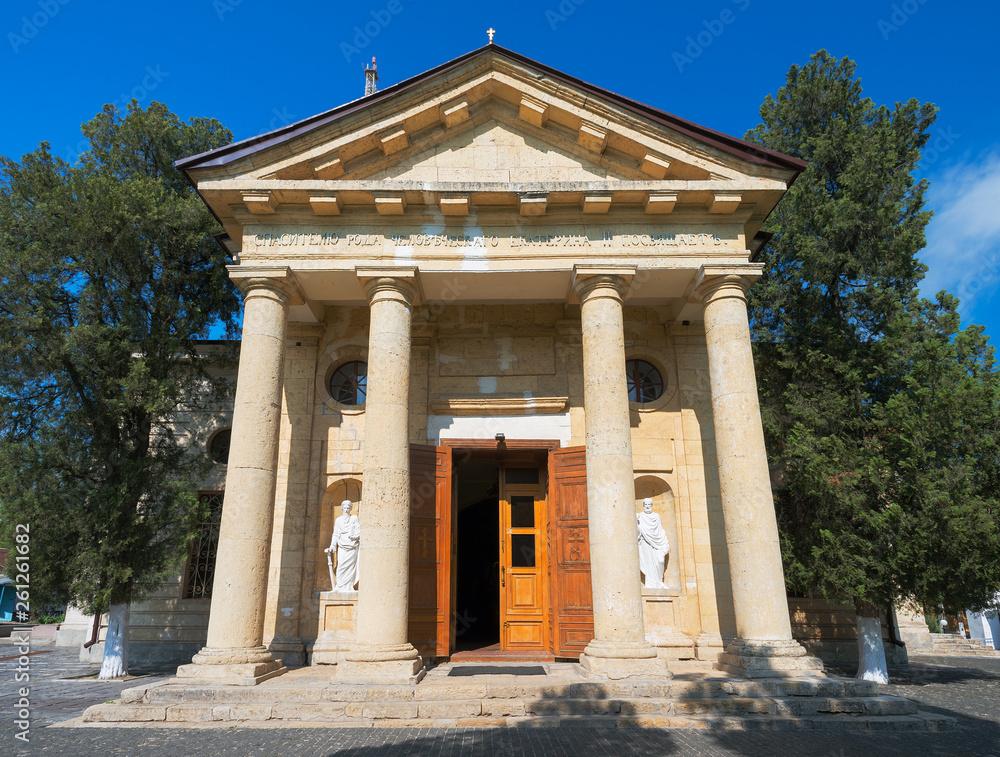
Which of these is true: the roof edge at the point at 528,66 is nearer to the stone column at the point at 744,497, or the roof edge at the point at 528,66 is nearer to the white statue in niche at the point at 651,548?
the stone column at the point at 744,497

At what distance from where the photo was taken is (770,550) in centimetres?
941

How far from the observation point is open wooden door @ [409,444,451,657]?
1088cm

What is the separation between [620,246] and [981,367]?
7.13 m

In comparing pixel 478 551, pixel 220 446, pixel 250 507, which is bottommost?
pixel 478 551

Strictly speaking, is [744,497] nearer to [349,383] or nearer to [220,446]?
[349,383]

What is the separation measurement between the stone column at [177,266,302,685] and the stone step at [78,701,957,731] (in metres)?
0.76

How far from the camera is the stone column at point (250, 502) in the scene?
8.79 meters

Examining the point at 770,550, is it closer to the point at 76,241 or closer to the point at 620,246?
the point at 620,246

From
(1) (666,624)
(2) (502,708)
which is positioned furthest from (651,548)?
(2) (502,708)

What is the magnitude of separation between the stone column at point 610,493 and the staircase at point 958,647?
1732 cm

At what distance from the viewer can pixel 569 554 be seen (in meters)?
A: 11.4

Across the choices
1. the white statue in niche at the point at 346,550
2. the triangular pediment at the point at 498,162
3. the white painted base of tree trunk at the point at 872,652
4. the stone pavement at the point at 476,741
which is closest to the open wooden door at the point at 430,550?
the white statue in niche at the point at 346,550

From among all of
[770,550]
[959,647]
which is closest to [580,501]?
[770,550]

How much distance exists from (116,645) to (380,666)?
6938 mm
